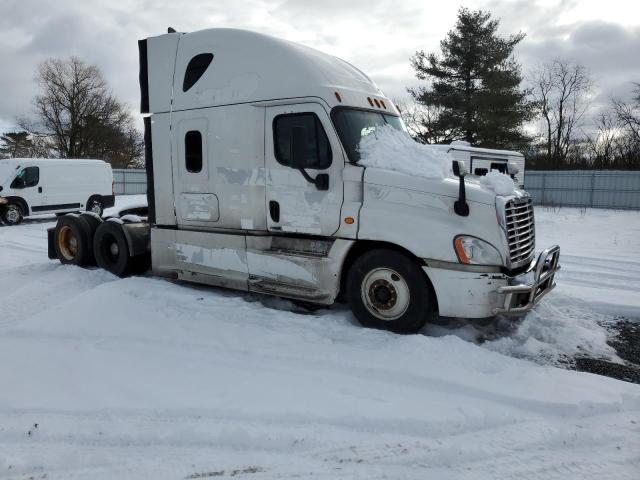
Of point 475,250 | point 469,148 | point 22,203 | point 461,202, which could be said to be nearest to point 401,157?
point 461,202

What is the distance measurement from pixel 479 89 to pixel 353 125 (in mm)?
23811

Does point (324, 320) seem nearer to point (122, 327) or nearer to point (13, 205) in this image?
point (122, 327)

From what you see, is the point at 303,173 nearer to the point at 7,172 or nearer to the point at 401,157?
the point at 401,157

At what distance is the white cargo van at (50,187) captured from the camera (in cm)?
1712

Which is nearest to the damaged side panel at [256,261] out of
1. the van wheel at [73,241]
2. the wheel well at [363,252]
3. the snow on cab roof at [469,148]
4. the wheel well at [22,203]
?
the wheel well at [363,252]

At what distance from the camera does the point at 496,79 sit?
26078 millimetres

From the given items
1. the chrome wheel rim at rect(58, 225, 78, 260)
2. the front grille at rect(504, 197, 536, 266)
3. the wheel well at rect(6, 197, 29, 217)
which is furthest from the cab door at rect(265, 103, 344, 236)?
the wheel well at rect(6, 197, 29, 217)

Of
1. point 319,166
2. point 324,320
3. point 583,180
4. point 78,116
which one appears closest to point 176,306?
point 324,320

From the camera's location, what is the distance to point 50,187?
18.0 meters

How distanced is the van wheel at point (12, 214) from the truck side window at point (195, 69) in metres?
13.4

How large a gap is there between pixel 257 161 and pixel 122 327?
2452 millimetres

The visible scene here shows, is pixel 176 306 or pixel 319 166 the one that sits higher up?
pixel 319 166

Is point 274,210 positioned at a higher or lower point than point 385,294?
higher

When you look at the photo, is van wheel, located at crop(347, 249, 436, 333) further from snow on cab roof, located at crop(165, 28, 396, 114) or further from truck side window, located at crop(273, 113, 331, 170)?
snow on cab roof, located at crop(165, 28, 396, 114)
